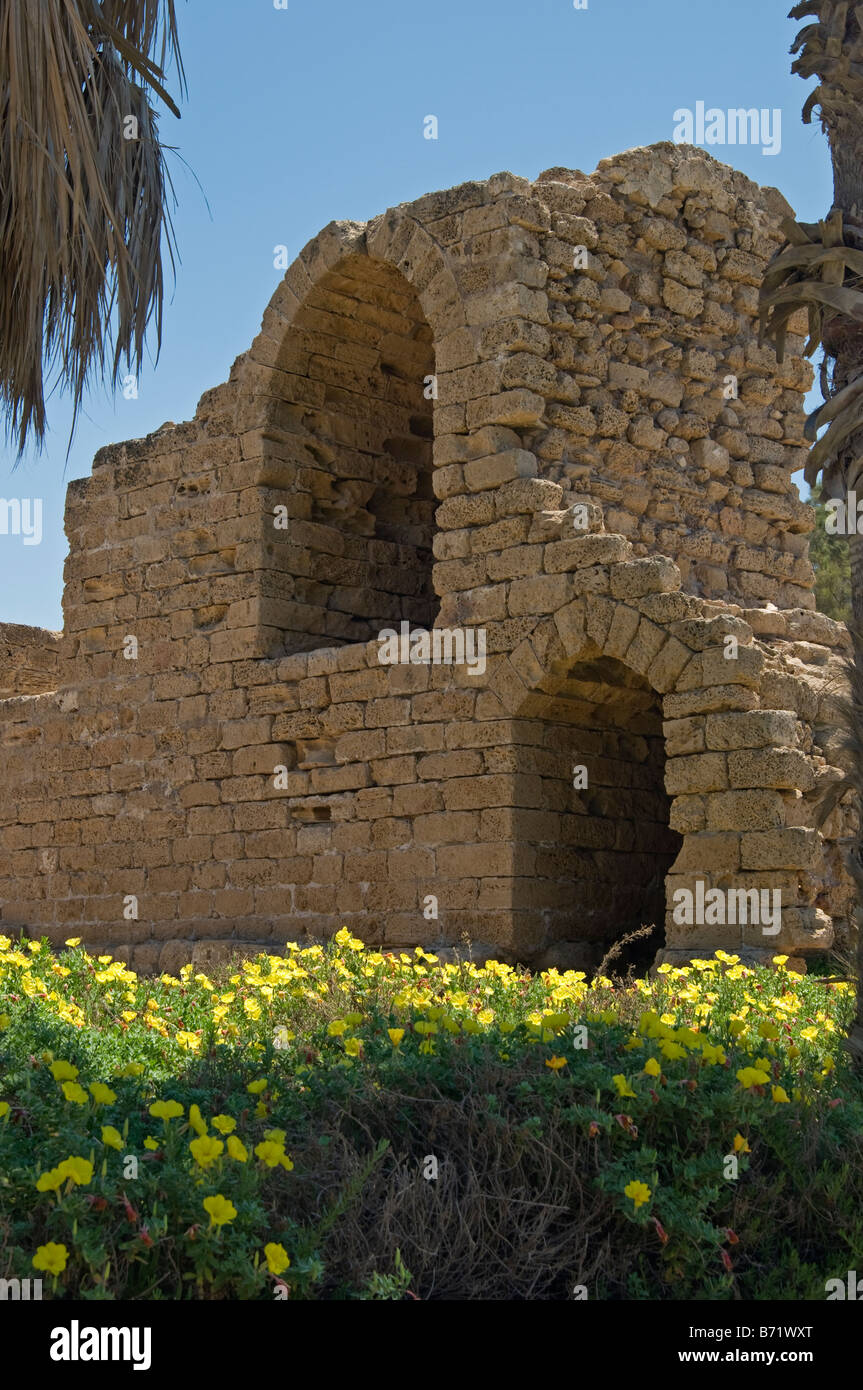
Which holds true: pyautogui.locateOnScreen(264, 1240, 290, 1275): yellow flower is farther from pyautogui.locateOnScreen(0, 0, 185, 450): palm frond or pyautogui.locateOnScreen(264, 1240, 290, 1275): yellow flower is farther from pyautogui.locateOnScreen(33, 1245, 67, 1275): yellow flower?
pyautogui.locateOnScreen(0, 0, 185, 450): palm frond

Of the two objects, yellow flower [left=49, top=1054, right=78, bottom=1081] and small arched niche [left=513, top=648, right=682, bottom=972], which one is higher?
small arched niche [left=513, top=648, right=682, bottom=972]

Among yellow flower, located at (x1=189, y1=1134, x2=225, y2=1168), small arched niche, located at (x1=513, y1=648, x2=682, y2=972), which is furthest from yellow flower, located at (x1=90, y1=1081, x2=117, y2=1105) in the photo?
small arched niche, located at (x1=513, y1=648, x2=682, y2=972)

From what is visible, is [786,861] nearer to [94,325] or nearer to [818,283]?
[818,283]

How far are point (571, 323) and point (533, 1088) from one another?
6.05 metres

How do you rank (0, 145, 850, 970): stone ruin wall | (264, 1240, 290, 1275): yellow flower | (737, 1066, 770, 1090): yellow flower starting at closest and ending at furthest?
(264, 1240, 290, 1275): yellow flower
(737, 1066, 770, 1090): yellow flower
(0, 145, 850, 970): stone ruin wall

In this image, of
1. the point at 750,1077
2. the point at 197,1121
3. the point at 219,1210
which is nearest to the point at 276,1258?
the point at 219,1210

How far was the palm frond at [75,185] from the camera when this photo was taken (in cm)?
609

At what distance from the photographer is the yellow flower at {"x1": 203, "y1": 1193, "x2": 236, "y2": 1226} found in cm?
348

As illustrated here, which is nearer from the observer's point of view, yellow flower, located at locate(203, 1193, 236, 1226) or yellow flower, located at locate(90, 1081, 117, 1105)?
yellow flower, located at locate(203, 1193, 236, 1226)

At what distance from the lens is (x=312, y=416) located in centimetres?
1116

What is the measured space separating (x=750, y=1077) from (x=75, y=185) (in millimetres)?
4216

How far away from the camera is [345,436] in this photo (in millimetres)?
11336

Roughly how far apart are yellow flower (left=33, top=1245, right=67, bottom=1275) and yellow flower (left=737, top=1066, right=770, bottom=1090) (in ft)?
6.91

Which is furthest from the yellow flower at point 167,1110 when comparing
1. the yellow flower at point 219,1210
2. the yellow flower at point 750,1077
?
the yellow flower at point 750,1077
